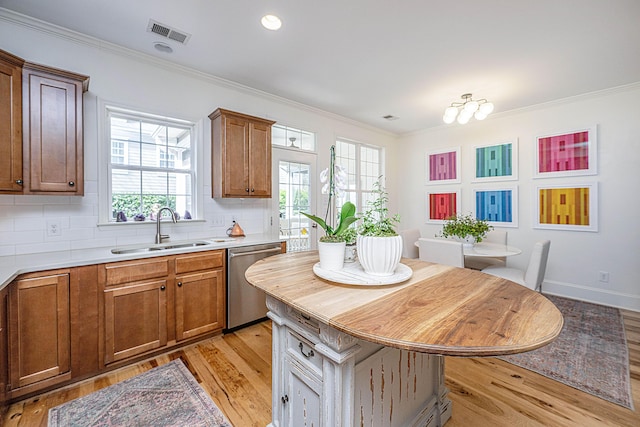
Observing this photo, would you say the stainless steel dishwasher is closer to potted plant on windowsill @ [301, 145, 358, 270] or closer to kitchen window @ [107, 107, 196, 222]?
kitchen window @ [107, 107, 196, 222]

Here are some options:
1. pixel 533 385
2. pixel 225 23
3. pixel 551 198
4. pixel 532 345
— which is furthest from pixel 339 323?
pixel 551 198

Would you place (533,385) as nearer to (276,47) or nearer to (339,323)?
(339,323)

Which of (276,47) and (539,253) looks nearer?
(276,47)

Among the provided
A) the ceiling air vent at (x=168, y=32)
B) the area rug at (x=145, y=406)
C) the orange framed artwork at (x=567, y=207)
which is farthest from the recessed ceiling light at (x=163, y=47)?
the orange framed artwork at (x=567, y=207)

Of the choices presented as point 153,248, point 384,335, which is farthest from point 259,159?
point 384,335

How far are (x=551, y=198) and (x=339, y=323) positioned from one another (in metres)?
4.38

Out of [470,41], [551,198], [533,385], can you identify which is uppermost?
[470,41]

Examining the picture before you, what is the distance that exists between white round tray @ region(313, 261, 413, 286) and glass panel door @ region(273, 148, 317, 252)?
2.40m

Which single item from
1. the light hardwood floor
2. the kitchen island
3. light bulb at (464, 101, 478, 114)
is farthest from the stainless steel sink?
light bulb at (464, 101, 478, 114)

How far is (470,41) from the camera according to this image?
2457 millimetres

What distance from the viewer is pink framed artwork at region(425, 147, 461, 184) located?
4.83m

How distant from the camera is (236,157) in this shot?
3049 millimetres

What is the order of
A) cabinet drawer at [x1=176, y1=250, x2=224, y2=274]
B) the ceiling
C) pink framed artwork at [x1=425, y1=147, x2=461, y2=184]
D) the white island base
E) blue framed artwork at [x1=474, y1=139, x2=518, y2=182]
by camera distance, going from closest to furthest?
the white island base
the ceiling
cabinet drawer at [x1=176, y1=250, x2=224, y2=274]
blue framed artwork at [x1=474, y1=139, x2=518, y2=182]
pink framed artwork at [x1=425, y1=147, x2=461, y2=184]

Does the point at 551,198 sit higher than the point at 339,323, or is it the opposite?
the point at 551,198
